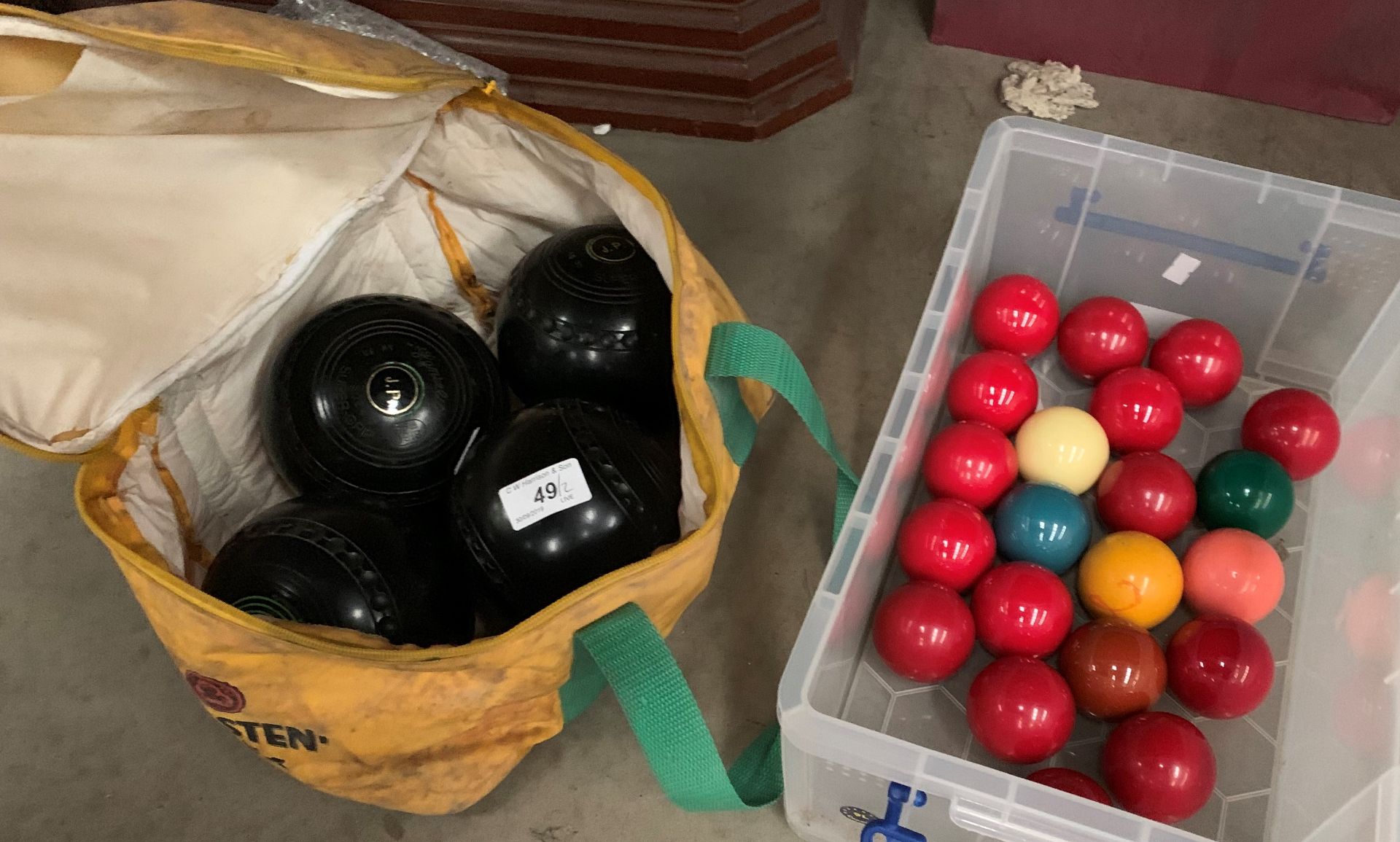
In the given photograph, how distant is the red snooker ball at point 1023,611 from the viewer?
37.1 inches

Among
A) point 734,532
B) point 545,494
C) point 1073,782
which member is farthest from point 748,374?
point 1073,782

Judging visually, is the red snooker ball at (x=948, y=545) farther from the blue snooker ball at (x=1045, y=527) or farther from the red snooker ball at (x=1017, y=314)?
the red snooker ball at (x=1017, y=314)

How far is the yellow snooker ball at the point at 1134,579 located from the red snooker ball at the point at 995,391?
0.52 ft

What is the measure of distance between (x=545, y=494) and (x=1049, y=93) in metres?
0.97

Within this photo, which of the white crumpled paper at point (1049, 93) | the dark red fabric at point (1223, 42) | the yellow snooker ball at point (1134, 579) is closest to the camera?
the yellow snooker ball at point (1134, 579)

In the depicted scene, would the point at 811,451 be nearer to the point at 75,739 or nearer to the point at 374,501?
the point at 374,501

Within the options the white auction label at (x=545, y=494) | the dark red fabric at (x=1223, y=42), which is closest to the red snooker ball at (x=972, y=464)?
the white auction label at (x=545, y=494)

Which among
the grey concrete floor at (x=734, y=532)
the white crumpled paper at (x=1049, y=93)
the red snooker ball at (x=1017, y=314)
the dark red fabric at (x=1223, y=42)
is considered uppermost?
the dark red fabric at (x=1223, y=42)

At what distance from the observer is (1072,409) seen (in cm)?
106

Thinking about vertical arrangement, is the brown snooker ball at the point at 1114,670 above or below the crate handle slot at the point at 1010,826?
below

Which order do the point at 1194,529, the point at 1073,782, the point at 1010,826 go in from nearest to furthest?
the point at 1010,826 → the point at 1073,782 → the point at 1194,529

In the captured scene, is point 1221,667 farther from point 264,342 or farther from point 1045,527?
point 264,342

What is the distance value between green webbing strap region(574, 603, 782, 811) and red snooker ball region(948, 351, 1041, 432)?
17.3 inches

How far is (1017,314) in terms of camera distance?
1112 millimetres
